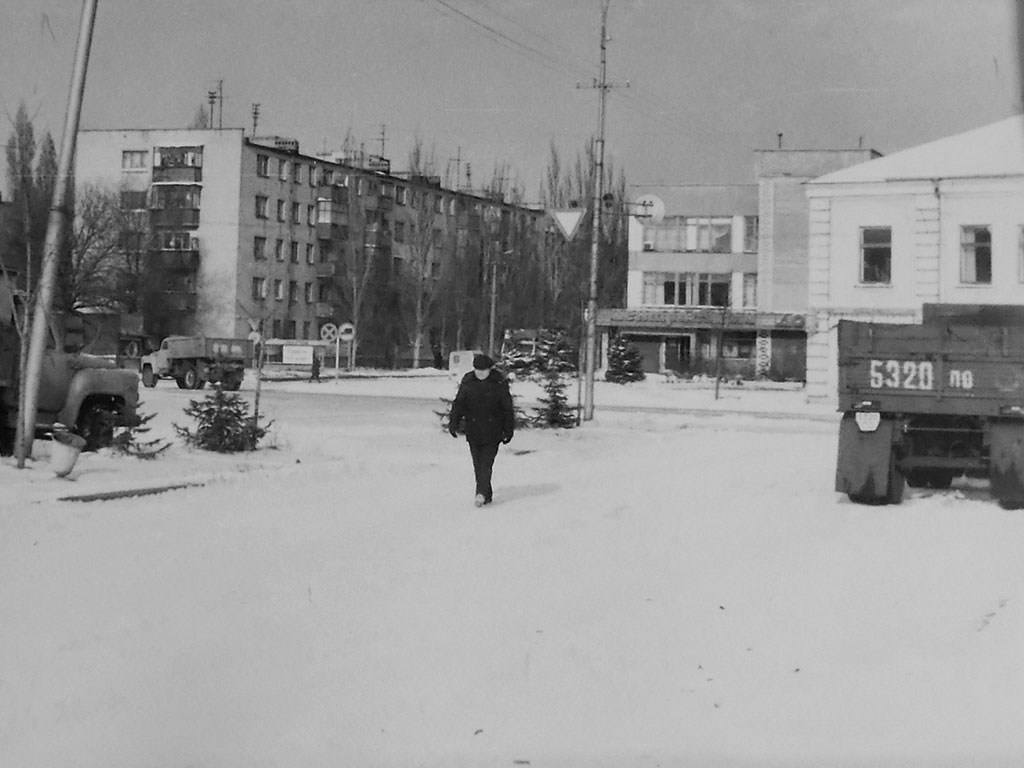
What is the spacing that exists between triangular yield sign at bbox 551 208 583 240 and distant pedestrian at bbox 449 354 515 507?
39.4 feet

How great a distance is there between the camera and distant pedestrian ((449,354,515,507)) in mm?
14336

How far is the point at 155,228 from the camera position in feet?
287

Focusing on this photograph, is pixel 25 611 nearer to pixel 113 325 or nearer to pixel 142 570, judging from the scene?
pixel 142 570

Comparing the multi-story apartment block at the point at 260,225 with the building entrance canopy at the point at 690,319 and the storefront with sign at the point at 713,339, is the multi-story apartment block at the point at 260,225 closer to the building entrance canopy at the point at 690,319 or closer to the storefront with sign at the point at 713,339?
the building entrance canopy at the point at 690,319

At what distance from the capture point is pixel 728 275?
8081cm

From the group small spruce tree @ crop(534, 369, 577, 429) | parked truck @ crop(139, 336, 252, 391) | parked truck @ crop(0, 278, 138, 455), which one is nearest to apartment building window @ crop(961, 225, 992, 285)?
small spruce tree @ crop(534, 369, 577, 429)

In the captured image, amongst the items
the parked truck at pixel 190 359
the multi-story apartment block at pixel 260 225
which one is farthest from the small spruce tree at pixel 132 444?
the multi-story apartment block at pixel 260 225

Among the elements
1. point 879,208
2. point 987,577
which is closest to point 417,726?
point 987,577

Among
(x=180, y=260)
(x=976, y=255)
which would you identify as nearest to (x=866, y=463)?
(x=976, y=255)

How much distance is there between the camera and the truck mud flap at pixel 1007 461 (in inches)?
552

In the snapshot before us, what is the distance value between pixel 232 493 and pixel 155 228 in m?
75.6

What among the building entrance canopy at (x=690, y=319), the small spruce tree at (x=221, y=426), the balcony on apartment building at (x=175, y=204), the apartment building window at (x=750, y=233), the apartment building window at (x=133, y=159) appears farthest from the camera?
the apartment building window at (x=133, y=159)

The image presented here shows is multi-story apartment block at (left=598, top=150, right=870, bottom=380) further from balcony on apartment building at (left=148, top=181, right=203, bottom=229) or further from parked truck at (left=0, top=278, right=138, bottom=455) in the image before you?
parked truck at (left=0, top=278, right=138, bottom=455)

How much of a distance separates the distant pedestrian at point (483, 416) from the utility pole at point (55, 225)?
198 inches
